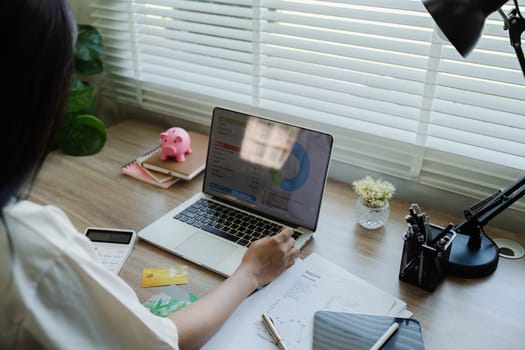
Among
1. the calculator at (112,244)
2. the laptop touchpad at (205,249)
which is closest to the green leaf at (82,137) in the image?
the calculator at (112,244)

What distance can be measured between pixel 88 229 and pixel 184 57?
73 cm

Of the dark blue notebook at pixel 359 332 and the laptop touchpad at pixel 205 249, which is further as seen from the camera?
the laptop touchpad at pixel 205 249

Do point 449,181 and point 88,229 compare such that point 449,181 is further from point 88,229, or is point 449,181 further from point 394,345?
point 88,229

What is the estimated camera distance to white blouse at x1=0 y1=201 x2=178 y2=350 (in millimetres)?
599

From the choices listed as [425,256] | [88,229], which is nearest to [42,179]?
[88,229]

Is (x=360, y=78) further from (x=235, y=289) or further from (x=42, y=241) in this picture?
(x=42, y=241)

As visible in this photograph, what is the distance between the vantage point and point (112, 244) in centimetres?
115

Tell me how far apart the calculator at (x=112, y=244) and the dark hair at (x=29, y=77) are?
0.47 meters

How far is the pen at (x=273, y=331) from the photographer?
868 millimetres

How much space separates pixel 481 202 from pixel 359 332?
424mm

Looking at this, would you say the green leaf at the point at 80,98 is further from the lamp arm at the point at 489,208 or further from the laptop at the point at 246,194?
the lamp arm at the point at 489,208

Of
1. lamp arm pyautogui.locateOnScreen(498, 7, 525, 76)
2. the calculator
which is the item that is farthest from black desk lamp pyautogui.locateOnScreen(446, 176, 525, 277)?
the calculator

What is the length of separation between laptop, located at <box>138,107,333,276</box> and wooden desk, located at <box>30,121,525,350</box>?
49mm

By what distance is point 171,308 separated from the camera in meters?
0.96
